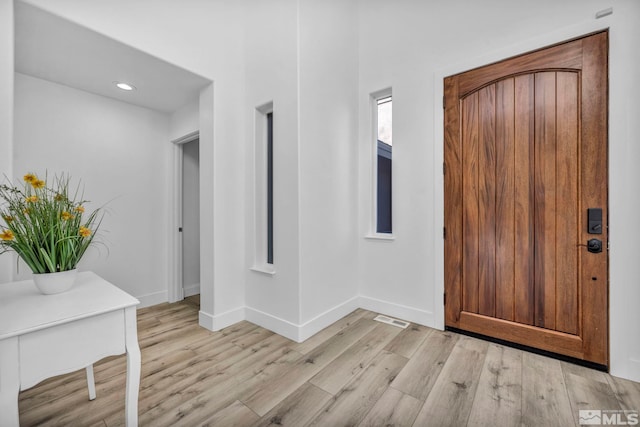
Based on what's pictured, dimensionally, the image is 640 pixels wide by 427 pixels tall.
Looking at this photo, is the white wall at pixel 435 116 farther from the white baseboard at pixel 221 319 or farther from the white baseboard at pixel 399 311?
the white baseboard at pixel 221 319

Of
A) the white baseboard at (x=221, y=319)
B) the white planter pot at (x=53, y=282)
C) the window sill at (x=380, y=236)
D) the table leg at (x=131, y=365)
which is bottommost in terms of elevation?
the white baseboard at (x=221, y=319)

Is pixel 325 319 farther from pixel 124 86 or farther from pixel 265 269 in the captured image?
pixel 124 86

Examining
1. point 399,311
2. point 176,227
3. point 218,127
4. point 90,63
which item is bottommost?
point 399,311

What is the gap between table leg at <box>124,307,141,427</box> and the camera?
4.05 ft

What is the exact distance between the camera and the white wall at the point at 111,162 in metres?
2.52

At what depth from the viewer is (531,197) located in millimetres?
2066

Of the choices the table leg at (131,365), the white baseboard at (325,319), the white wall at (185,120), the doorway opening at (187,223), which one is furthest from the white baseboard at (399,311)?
the white wall at (185,120)

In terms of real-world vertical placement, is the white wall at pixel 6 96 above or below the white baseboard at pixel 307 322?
above

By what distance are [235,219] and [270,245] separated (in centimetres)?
44

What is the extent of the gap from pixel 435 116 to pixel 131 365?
274 cm

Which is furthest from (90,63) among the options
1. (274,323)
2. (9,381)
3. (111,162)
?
(274,323)

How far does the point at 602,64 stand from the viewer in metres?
1.82

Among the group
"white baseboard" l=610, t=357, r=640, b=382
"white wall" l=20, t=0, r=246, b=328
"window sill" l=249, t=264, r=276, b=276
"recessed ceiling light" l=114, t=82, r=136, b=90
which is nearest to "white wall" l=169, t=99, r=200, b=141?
"white wall" l=20, t=0, r=246, b=328

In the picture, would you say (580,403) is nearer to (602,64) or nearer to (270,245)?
(602,64)
